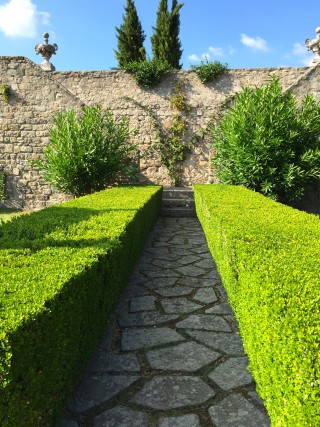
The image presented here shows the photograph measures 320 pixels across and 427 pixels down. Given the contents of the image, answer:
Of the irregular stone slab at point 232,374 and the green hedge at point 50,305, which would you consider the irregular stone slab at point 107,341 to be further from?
the irregular stone slab at point 232,374

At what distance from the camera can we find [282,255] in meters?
2.69

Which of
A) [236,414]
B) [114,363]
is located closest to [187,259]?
[114,363]

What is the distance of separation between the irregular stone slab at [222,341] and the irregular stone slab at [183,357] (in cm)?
10

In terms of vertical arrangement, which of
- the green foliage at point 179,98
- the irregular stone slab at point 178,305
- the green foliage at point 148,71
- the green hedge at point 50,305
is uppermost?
the green foliage at point 148,71

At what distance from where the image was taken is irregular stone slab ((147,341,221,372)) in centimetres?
288

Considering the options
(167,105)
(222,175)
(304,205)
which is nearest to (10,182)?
(167,105)

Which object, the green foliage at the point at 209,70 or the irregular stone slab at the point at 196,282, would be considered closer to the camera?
the irregular stone slab at the point at 196,282

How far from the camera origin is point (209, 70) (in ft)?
39.6

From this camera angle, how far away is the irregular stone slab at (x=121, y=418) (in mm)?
2255

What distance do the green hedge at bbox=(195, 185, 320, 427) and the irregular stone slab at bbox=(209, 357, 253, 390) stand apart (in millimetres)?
236

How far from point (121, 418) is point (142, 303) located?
72.4 inches

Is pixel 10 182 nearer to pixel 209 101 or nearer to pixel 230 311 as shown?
pixel 209 101

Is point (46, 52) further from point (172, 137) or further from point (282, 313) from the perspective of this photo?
point (282, 313)

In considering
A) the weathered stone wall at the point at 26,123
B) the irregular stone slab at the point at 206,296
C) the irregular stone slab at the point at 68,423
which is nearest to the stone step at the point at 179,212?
the weathered stone wall at the point at 26,123
